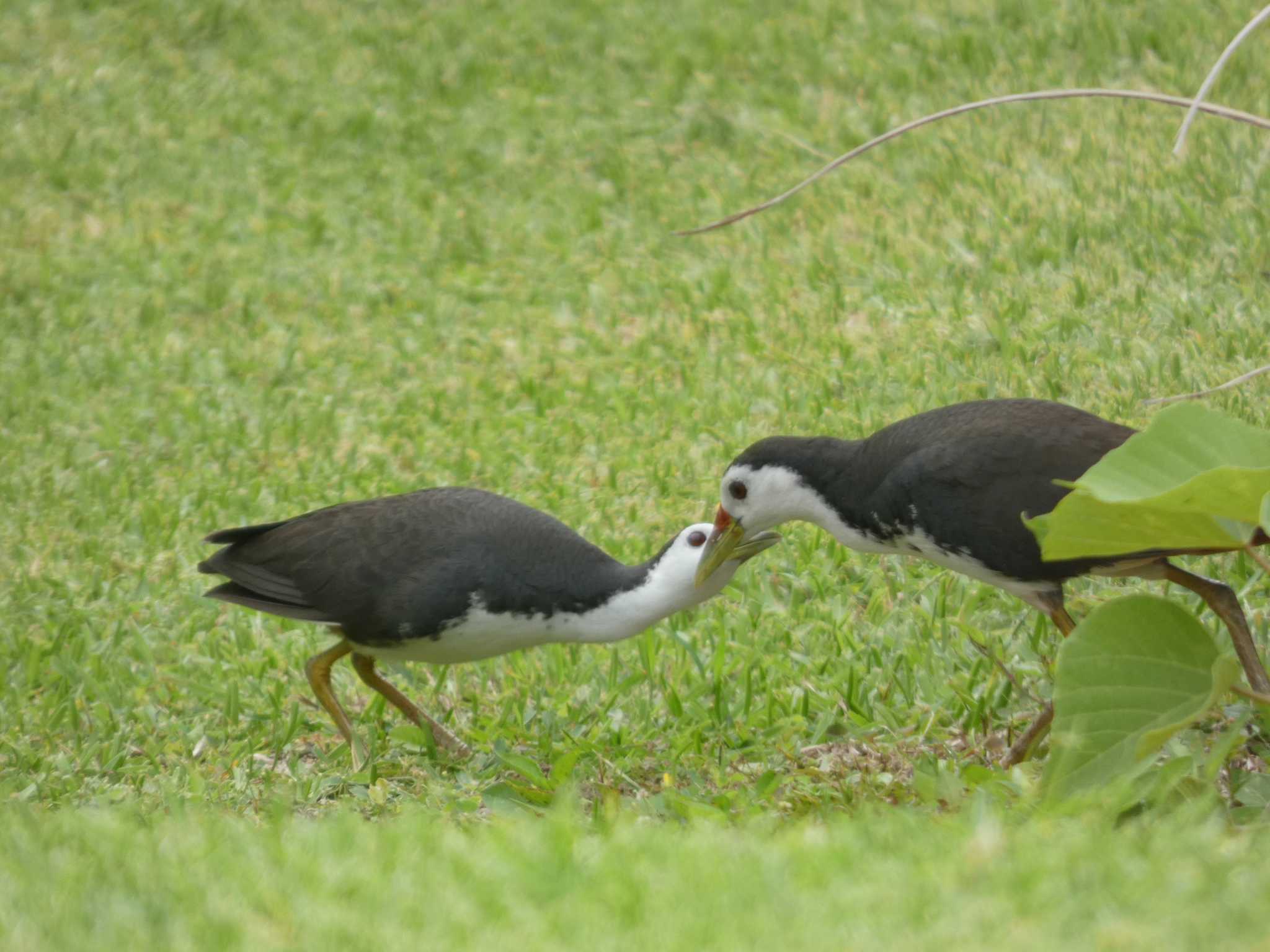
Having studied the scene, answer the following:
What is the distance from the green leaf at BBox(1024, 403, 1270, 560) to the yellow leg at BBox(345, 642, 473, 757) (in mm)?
2500

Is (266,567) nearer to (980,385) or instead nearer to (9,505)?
(9,505)

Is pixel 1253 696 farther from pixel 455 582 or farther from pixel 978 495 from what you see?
pixel 455 582

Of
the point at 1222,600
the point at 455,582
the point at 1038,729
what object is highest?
the point at 1222,600

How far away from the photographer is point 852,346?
800 cm

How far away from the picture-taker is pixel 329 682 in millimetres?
5816

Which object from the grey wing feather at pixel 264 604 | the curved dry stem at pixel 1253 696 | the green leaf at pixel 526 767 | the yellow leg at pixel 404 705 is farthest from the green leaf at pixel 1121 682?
the grey wing feather at pixel 264 604

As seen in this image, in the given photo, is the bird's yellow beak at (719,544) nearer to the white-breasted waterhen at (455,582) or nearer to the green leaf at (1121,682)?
the white-breasted waterhen at (455,582)

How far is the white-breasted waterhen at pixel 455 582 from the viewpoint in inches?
209

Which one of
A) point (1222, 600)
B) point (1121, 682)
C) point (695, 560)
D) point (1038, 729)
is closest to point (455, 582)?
point (695, 560)

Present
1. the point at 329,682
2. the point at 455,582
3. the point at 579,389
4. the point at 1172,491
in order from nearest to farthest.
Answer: the point at 1172,491, the point at 455,582, the point at 329,682, the point at 579,389

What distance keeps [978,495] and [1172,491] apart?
1262mm

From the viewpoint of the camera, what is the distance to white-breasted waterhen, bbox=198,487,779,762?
5.32m

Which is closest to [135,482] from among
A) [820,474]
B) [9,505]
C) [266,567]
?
[9,505]

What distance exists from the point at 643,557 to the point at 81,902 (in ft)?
12.4
